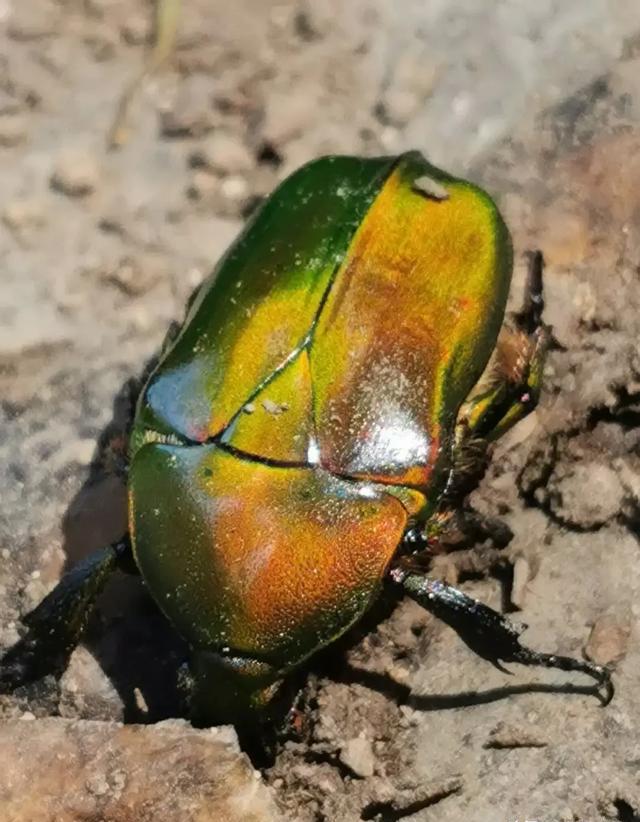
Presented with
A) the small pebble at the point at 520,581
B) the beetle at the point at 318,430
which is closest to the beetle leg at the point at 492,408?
the beetle at the point at 318,430

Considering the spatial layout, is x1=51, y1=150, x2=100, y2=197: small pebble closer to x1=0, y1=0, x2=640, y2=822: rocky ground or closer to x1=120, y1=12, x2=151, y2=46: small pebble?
x1=0, y1=0, x2=640, y2=822: rocky ground

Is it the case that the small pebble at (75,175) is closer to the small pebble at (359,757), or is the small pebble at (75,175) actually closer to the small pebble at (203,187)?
the small pebble at (203,187)

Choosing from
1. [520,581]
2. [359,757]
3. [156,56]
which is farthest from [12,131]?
[359,757]

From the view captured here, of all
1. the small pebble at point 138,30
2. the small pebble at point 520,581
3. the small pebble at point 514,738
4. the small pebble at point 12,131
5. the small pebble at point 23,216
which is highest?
the small pebble at point 138,30

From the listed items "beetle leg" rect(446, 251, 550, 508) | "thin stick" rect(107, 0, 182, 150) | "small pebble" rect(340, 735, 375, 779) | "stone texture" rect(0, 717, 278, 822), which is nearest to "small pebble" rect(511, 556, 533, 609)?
"beetle leg" rect(446, 251, 550, 508)

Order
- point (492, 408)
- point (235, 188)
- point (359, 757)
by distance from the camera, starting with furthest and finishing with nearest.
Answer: point (235, 188), point (492, 408), point (359, 757)

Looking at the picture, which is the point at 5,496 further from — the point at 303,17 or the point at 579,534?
the point at 303,17

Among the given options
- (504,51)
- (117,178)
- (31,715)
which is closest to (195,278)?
(117,178)

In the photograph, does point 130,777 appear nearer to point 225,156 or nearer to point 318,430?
point 318,430
